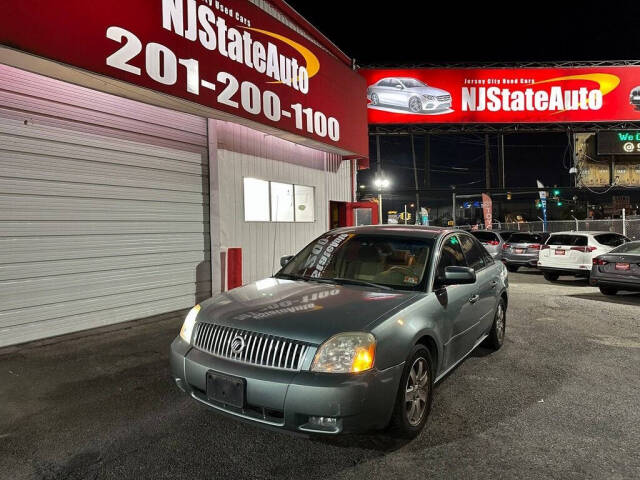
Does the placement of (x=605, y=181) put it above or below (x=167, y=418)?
above

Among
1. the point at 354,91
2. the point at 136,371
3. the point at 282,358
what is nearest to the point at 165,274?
the point at 136,371

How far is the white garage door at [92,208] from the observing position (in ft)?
19.0

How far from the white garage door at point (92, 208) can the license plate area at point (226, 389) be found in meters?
4.33

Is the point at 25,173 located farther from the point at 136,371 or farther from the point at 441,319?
the point at 441,319

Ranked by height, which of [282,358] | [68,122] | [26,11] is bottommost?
[282,358]

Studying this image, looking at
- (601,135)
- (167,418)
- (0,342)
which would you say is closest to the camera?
(167,418)

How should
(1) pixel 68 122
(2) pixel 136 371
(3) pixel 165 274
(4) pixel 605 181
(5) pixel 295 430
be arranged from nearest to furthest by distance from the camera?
(5) pixel 295 430
(2) pixel 136 371
(1) pixel 68 122
(3) pixel 165 274
(4) pixel 605 181

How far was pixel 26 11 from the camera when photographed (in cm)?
511

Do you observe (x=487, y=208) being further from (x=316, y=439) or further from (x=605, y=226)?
(x=316, y=439)

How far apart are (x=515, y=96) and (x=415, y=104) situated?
4.50 meters

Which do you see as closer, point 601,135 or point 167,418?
point 167,418

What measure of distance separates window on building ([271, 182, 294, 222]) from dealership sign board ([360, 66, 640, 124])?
9.00 meters

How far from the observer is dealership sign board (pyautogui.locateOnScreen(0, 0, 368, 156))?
546 cm

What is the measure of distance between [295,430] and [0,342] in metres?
4.98
